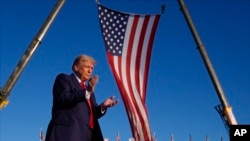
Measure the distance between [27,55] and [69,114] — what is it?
1.52 m

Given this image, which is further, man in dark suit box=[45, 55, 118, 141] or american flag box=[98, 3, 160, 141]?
american flag box=[98, 3, 160, 141]

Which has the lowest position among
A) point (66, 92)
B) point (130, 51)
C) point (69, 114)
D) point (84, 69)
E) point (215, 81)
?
point (69, 114)

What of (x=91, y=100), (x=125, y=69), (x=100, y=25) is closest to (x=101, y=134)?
(x=91, y=100)

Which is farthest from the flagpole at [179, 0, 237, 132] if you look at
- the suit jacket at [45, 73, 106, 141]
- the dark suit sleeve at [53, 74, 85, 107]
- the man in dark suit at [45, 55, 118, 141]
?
the dark suit sleeve at [53, 74, 85, 107]

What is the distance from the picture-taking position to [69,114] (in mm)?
6445

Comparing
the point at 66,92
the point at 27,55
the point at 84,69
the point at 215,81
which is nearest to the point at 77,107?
the point at 66,92

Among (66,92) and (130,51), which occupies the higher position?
(130,51)

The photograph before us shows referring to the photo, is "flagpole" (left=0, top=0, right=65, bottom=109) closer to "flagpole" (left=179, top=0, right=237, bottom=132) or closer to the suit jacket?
the suit jacket

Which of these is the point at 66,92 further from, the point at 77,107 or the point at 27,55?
the point at 27,55

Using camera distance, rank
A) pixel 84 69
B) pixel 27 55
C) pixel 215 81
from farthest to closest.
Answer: pixel 215 81 → pixel 27 55 → pixel 84 69

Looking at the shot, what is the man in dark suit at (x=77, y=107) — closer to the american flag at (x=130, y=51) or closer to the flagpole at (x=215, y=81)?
the american flag at (x=130, y=51)

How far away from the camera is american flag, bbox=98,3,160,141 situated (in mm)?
8453

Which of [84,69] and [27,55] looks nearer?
[84,69]

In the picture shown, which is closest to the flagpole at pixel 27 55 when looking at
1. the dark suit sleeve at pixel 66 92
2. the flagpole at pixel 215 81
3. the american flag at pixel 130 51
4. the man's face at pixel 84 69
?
the dark suit sleeve at pixel 66 92
